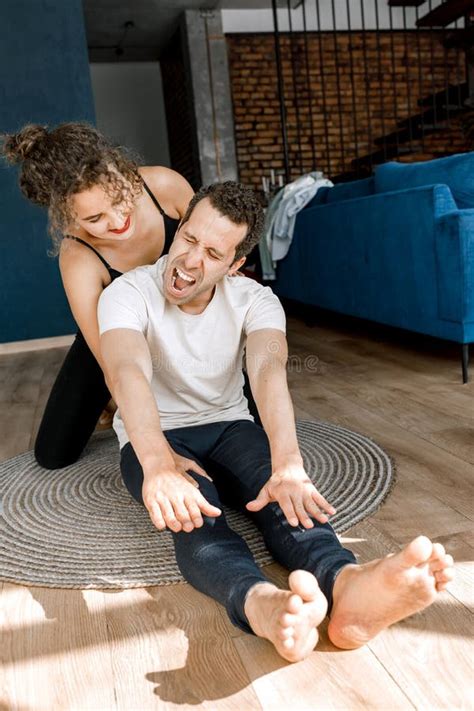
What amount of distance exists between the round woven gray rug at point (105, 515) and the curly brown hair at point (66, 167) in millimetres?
671

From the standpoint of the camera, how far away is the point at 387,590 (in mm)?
838

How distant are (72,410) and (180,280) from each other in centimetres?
80

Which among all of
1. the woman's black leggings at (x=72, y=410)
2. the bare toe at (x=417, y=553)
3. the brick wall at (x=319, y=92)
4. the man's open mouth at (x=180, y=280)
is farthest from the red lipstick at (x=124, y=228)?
the brick wall at (x=319, y=92)

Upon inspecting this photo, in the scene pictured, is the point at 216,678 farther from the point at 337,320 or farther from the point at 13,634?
the point at 337,320

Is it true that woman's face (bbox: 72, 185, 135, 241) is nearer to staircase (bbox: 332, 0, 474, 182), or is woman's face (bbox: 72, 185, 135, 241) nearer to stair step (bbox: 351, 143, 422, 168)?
staircase (bbox: 332, 0, 474, 182)

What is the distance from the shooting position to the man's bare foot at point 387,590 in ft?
2.71

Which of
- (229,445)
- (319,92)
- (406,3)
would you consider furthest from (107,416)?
(406,3)

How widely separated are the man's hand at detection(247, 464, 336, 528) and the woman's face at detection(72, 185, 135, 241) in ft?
2.63

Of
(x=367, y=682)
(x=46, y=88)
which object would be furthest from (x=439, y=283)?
(x=46, y=88)

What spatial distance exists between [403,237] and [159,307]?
5.69 ft

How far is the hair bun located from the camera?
1628mm

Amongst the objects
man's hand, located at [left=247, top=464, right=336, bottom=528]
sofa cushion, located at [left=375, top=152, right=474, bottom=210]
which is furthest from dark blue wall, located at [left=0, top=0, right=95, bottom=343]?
man's hand, located at [left=247, top=464, right=336, bottom=528]

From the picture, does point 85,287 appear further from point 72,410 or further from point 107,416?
point 107,416

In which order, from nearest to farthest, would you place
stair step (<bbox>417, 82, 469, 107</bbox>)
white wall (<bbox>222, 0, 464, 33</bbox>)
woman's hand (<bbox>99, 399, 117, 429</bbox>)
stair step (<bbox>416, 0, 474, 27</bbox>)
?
1. woman's hand (<bbox>99, 399, 117, 429</bbox>)
2. stair step (<bbox>416, 0, 474, 27</bbox>)
3. stair step (<bbox>417, 82, 469, 107</bbox>)
4. white wall (<bbox>222, 0, 464, 33</bbox>)
